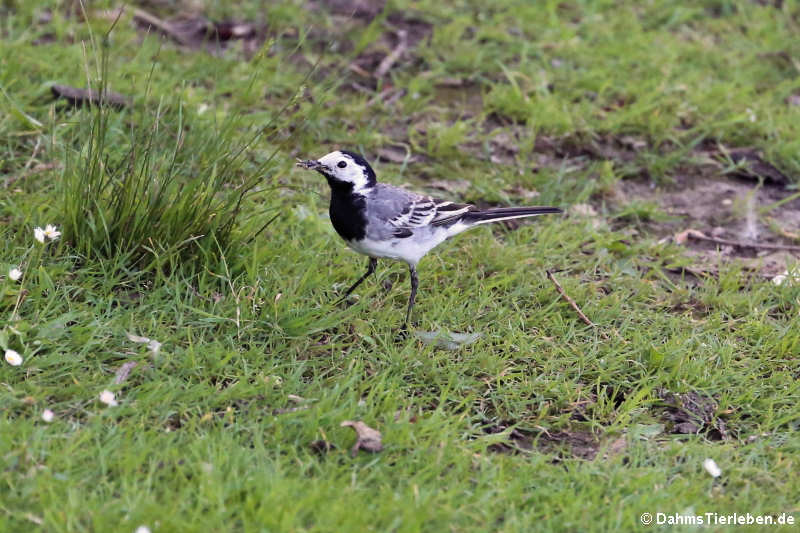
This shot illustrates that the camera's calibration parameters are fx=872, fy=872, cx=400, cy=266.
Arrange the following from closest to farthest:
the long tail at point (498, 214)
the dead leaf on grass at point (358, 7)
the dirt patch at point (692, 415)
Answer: the dirt patch at point (692, 415)
the long tail at point (498, 214)
the dead leaf on grass at point (358, 7)

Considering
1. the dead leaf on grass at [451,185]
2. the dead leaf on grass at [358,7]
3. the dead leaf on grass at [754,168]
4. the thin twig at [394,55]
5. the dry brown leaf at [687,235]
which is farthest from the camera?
the dead leaf on grass at [358,7]

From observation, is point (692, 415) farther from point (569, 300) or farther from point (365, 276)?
point (365, 276)

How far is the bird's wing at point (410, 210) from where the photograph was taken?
4.50 m

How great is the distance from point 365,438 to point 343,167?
1.49 meters

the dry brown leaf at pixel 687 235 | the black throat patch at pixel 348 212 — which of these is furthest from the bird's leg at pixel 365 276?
the dry brown leaf at pixel 687 235

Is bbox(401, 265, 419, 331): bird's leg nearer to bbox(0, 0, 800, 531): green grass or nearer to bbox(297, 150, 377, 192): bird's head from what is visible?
bbox(0, 0, 800, 531): green grass

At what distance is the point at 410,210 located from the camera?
463 cm

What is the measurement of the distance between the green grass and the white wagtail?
0.31m

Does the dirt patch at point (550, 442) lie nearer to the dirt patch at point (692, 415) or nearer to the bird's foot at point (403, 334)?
the dirt patch at point (692, 415)

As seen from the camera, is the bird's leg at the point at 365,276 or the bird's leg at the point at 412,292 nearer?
the bird's leg at the point at 412,292

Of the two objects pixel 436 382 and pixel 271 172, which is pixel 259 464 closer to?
pixel 436 382

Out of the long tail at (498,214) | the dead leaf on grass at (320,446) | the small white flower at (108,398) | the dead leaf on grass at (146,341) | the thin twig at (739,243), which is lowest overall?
the thin twig at (739,243)

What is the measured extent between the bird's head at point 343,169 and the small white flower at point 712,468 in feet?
6.96

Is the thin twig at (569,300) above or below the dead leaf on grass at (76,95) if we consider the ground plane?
below
